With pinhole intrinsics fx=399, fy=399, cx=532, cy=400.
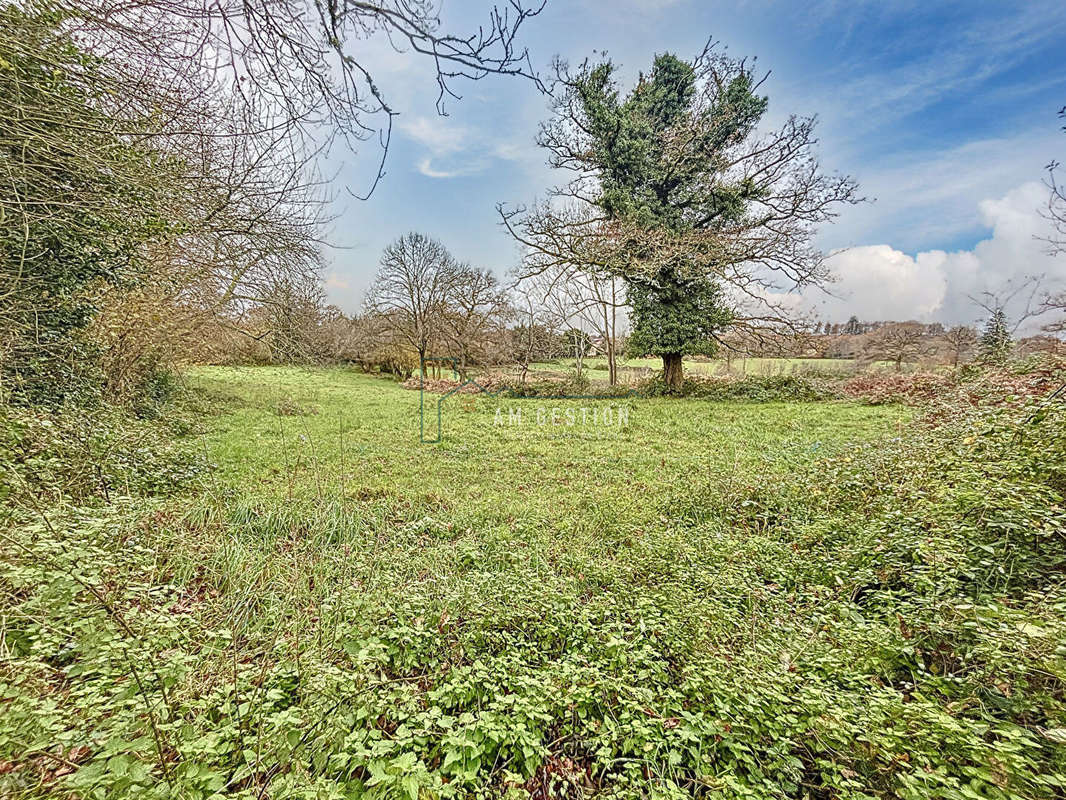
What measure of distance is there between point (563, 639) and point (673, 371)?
546 inches

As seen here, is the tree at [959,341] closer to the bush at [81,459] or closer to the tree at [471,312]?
the tree at [471,312]

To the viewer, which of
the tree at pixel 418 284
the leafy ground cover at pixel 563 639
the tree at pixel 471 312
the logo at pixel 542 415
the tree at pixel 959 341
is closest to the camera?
the leafy ground cover at pixel 563 639

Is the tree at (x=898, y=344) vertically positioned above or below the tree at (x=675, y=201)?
below

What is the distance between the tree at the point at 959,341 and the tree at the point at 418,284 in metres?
22.7

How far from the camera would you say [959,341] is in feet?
49.3

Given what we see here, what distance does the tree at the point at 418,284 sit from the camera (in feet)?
76.7

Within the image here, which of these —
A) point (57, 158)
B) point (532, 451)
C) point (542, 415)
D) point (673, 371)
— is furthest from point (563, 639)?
point (673, 371)

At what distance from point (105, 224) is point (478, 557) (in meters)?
5.68

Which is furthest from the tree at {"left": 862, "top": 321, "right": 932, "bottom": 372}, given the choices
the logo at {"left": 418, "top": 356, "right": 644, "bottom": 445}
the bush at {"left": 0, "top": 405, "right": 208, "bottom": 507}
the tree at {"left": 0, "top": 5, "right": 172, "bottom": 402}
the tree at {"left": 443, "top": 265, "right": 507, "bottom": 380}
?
the bush at {"left": 0, "top": 405, "right": 208, "bottom": 507}

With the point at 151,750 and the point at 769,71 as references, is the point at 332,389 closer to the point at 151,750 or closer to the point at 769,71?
the point at 151,750

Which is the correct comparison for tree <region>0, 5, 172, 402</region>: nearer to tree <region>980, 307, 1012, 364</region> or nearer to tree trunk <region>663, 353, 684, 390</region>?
tree trunk <region>663, 353, 684, 390</region>

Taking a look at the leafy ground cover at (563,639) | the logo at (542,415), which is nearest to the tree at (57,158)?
the leafy ground cover at (563,639)

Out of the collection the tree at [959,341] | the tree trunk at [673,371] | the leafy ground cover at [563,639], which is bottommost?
the leafy ground cover at [563,639]

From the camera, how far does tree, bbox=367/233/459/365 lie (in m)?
23.4
